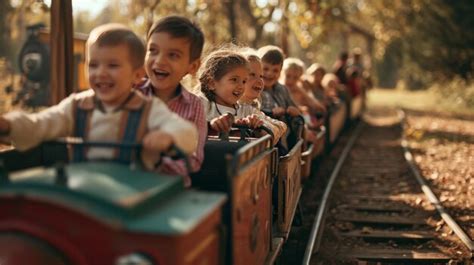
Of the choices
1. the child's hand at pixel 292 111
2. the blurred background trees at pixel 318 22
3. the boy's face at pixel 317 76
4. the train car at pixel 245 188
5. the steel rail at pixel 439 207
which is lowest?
the steel rail at pixel 439 207

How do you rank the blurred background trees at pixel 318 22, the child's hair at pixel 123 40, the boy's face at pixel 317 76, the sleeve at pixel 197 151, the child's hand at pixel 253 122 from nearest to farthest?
the child's hair at pixel 123 40
the sleeve at pixel 197 151
the child's hand at pixel 253 122
the boy's face at pixel 317 76
the blurred background trees at pixel 318 22

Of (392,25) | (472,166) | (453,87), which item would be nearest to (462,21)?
(453,87)

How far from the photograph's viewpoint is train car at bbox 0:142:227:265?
2.50 metres

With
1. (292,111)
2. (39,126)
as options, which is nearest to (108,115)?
(39,126)

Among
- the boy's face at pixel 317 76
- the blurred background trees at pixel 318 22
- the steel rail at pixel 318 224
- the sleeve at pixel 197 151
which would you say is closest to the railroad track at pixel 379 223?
the steel rail at pixel 318 224

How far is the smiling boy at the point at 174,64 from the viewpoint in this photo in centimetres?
414

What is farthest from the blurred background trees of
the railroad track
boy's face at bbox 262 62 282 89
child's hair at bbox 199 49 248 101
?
child's hair at bbox 199 49 248 101

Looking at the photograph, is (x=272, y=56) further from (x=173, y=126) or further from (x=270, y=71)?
(x=173, y=126)

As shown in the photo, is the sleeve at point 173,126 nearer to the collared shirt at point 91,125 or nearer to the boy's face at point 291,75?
the collared shirt at point 91,125

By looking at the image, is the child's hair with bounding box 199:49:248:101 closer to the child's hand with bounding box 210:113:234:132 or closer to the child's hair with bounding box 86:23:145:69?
the child's hand with bounding box 210:113:234:132

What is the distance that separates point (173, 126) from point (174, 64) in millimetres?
1031

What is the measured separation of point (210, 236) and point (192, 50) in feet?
5.37

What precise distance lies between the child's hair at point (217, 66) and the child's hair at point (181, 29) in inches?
52.2

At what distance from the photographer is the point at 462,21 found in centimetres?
2659
